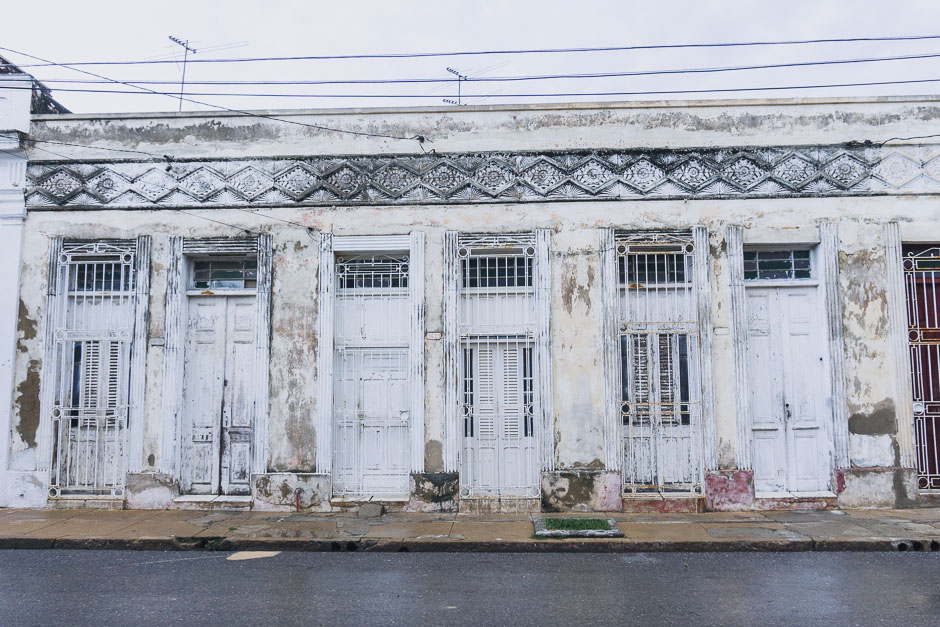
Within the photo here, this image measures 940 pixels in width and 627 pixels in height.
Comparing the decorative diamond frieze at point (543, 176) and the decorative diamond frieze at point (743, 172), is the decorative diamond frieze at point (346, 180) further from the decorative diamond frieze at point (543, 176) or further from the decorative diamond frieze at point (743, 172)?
the decorative diamond frieze at point (743, 172)

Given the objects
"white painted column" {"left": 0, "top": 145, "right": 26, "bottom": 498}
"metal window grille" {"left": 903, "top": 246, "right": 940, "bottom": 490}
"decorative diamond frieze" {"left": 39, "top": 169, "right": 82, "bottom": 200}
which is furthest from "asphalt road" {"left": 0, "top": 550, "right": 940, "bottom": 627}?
"decorative diamond frieze" {"left": 39, "top": 169, "right": 82, "bottom": 200}

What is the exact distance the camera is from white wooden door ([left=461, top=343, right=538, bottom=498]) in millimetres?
8508

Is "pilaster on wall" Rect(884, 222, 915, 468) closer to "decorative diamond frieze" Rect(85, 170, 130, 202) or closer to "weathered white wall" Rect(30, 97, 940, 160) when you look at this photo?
"weathered white wall" Rect(30, 97, 940, 160)

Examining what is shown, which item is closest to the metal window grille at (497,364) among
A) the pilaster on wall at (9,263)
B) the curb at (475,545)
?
the curb at (475,545)

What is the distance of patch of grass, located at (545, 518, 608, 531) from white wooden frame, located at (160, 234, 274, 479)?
3478 millimetres

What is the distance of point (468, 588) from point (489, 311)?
3846mm

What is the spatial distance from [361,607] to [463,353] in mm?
4036

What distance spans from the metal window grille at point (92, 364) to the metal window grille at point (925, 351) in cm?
947

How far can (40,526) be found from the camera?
7.71 meters

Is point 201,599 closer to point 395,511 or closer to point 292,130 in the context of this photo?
point 395,511

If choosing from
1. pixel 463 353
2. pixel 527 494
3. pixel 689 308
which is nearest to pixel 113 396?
pixel 463 353

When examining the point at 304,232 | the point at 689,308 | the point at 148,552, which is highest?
the point at 304,232

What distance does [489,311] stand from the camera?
28.8ft

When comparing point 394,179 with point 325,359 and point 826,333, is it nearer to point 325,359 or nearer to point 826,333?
point 325,359
